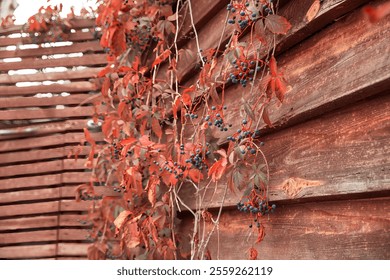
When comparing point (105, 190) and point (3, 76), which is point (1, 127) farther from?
point (105, 190)

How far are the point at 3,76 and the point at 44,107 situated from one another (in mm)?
369


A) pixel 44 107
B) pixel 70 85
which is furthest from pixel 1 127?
pixel 70 85

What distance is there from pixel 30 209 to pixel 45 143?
0.45 meters

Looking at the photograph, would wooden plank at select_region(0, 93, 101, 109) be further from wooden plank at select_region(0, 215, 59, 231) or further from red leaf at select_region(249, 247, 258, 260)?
red leaf at select_region(249, 247, 258, 260)

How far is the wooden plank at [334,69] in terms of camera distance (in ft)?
3.24

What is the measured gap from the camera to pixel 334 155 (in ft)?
3.71

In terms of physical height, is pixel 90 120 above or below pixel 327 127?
above

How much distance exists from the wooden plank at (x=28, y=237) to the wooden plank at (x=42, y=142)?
572 mm

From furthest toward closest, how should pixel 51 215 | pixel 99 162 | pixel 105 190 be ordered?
pixel 51 215, pixel 105 190, pixel 99 162

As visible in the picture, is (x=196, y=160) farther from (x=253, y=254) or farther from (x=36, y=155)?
(x=36, y=155)

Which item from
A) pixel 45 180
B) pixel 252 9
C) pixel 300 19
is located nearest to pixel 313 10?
pixel 300 19
